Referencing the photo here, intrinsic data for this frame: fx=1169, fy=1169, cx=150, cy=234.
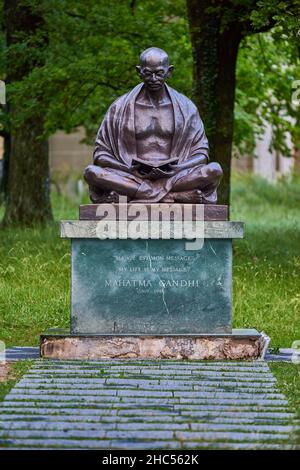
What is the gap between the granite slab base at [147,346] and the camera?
10.3 meters

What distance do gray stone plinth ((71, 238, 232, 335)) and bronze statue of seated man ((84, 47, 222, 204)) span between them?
0.48m

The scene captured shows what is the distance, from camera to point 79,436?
7.28 meters

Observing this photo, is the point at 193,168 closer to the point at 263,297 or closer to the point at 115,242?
the point at 115,242

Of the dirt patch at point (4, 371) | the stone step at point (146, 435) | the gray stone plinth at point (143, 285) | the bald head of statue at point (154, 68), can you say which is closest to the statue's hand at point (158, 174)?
the gray stone plinth at point (143, 285)

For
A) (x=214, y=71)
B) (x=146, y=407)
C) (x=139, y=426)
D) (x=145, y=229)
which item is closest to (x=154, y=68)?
(x=145, y=229)

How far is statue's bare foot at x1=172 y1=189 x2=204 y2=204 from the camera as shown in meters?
10.6

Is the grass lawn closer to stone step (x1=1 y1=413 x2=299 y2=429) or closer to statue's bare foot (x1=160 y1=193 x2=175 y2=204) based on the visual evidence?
statue's bare foot (x1=160 y1=193 x2=175 y2=204)

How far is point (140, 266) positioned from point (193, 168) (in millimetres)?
1055

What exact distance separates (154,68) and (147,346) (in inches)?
100.0

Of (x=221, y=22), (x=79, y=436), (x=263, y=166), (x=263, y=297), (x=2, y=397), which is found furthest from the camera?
(x=263, y=166)

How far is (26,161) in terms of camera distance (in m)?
20.7

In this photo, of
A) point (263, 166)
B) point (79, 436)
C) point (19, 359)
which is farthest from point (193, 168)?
point (263, 166)

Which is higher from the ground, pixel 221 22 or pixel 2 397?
pixel 221 22

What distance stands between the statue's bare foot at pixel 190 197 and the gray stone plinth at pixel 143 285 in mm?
408
